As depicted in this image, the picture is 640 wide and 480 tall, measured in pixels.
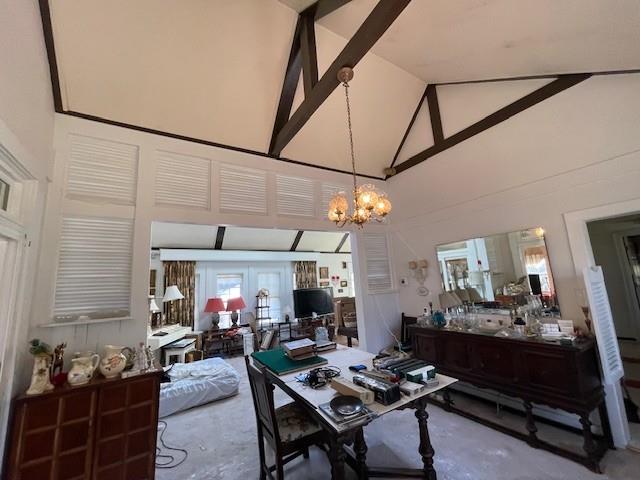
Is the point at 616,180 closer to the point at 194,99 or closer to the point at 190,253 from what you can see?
the point at 194,99

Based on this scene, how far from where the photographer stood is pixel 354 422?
139cm

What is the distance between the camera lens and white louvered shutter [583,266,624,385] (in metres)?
2.22

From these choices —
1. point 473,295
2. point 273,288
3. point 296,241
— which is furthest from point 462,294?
point 273,288

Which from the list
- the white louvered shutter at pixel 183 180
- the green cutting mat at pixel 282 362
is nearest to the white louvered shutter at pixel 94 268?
the white louvered shutter at pixel 183 180

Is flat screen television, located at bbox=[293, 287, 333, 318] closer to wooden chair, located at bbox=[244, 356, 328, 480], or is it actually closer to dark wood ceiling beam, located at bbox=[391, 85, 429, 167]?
dark wood ceiling beam, located at bbox=[391, 85, 429, 167]

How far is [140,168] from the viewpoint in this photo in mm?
2770

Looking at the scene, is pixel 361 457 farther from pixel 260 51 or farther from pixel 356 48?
pixel 260 51

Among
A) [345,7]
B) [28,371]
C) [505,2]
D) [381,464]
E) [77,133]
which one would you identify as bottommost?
[381,464]

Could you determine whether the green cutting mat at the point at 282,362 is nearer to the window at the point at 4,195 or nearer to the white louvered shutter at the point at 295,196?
the white louvered shutter at the point at 295,196

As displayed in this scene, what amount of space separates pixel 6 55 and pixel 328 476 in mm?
3681

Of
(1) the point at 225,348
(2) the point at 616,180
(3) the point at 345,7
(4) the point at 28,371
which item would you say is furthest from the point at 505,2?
(1) the point at 225,348

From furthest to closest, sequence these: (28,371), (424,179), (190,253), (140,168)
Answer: (190,253) < (424,179) < (140,168) < (28,371)

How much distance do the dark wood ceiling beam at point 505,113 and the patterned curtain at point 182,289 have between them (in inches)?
227

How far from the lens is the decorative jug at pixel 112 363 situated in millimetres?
2086
